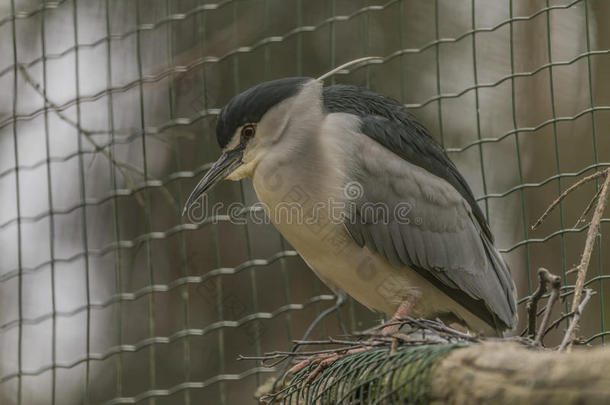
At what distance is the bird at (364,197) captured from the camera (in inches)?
120

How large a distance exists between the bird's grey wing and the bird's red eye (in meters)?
0.38

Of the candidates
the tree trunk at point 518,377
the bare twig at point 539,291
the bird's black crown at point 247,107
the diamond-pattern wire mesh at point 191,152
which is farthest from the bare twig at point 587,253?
the diamond-pattern wire mesh at point 191,152

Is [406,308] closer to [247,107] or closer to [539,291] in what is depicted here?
[247,107]

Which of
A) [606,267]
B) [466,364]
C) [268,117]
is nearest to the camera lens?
[466,364]

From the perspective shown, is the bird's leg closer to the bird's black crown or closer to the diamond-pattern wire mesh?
the bird's black crown

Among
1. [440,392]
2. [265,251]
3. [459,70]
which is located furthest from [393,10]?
[440,392]

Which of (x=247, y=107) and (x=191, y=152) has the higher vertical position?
(x=191, y=152)

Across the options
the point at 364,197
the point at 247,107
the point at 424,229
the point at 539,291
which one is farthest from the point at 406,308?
the point at 539,291

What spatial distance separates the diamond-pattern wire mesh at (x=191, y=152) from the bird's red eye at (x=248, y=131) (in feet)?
5.22

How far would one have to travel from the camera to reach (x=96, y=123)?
506cm

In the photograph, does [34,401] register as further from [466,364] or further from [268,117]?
[466,364]

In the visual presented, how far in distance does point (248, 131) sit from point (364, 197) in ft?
1.53

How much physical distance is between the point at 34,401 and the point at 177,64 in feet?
7.25

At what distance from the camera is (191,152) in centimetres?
577
